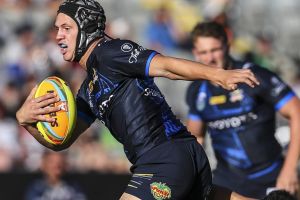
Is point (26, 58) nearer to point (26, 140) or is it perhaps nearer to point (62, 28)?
point (26, 140)

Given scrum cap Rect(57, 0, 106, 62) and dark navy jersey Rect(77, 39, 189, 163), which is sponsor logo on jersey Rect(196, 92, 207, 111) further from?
scrum cap Rect(57, 0, 106, 62)

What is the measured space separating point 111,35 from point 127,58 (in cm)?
764

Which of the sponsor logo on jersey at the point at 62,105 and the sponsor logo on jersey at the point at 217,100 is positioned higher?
the sponsor logo on jersey at the point at 62,105

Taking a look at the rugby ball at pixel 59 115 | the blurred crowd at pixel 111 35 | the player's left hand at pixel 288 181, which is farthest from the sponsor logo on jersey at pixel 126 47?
the blurred crowd at pixel 111 35

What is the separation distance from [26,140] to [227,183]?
4549mm

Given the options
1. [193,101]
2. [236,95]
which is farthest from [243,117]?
[193,101]

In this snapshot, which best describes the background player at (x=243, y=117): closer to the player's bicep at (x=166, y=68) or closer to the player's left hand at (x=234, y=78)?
the player's bicep at (x=166, y=68)

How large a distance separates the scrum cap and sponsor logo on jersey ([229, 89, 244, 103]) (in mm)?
1997

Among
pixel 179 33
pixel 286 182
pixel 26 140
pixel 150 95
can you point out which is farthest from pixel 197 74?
pixel 179 33

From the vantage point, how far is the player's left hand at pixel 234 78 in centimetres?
464

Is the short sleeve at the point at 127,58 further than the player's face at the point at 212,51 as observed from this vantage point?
No

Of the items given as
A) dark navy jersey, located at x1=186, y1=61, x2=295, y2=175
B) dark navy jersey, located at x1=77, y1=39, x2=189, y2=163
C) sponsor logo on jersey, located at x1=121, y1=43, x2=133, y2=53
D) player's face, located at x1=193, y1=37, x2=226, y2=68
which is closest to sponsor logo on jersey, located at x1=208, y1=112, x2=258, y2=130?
dark navy jersey, located at x1=186, y1=61, x2=295, y2=175

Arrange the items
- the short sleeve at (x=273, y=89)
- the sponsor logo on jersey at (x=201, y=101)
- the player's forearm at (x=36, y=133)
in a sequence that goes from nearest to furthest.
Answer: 1. the player's forearm at (x=36, y=133)
2. the short sleeve at (x=273, y=89)
3. the sponsor logo on jersey at (x=201, y=101)

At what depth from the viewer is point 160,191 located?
17.0ft
